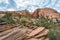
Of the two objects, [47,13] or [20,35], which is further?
[47,13]

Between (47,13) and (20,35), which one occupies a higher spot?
(47,13)

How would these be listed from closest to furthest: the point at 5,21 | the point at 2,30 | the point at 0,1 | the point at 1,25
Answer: the point at 2,30 → the point at 1,25 → the point at 5,21 → the point at 0,1

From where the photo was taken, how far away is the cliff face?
579 inches

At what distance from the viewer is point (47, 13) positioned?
1520 cm

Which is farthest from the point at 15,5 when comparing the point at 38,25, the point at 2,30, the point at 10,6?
the point at 2,30

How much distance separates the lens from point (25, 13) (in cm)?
1473

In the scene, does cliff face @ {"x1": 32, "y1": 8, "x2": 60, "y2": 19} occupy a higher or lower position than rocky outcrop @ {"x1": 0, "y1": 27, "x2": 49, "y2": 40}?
higher

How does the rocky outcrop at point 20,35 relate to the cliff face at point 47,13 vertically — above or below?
below

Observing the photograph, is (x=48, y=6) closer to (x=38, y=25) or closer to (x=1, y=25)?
(x=38, y=25)

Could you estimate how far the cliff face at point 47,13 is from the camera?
1471 cm

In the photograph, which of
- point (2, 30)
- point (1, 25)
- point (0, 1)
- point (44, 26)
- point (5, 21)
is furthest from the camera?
point (0, 1)

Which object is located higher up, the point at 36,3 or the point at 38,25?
the point at 36,3

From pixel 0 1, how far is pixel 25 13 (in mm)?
1794

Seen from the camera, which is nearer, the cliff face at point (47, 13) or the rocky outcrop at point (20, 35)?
the rocky outcrop at point (20, 35)
